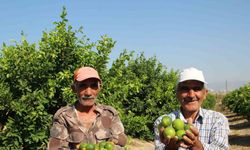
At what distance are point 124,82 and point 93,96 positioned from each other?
6334 millimetres

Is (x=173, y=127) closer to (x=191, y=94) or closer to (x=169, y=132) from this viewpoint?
(x=169, y=132)

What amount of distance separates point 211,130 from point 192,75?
23.1 inches

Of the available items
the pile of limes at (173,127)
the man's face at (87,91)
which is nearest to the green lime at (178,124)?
the pile of limes at (173,127)

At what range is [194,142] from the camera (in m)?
3.25

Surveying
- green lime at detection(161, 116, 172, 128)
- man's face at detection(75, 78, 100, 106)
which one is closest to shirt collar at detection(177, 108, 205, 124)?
green lime at detection(161, 116, 172, 128)

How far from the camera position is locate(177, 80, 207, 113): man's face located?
11.6 feet

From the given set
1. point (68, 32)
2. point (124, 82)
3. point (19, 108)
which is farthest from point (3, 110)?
point (124, 82)

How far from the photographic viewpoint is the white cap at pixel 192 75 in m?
3.48

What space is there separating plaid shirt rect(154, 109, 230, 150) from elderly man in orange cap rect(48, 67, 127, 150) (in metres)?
0.75

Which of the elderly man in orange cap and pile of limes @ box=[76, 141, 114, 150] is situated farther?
the elderly man in orange cap

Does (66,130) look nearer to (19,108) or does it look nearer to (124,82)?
(19,108)

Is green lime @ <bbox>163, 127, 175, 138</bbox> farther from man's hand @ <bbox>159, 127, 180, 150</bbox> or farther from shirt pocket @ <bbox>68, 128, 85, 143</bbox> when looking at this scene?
shirt pocket @ <bbox>68, 128, 85, 143</bbox>

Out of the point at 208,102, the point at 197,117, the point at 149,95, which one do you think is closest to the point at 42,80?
the point at 197,117

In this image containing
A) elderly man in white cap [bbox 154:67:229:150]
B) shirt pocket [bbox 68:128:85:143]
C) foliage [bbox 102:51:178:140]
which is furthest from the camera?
foliage [bbox 102:51:178:140]
